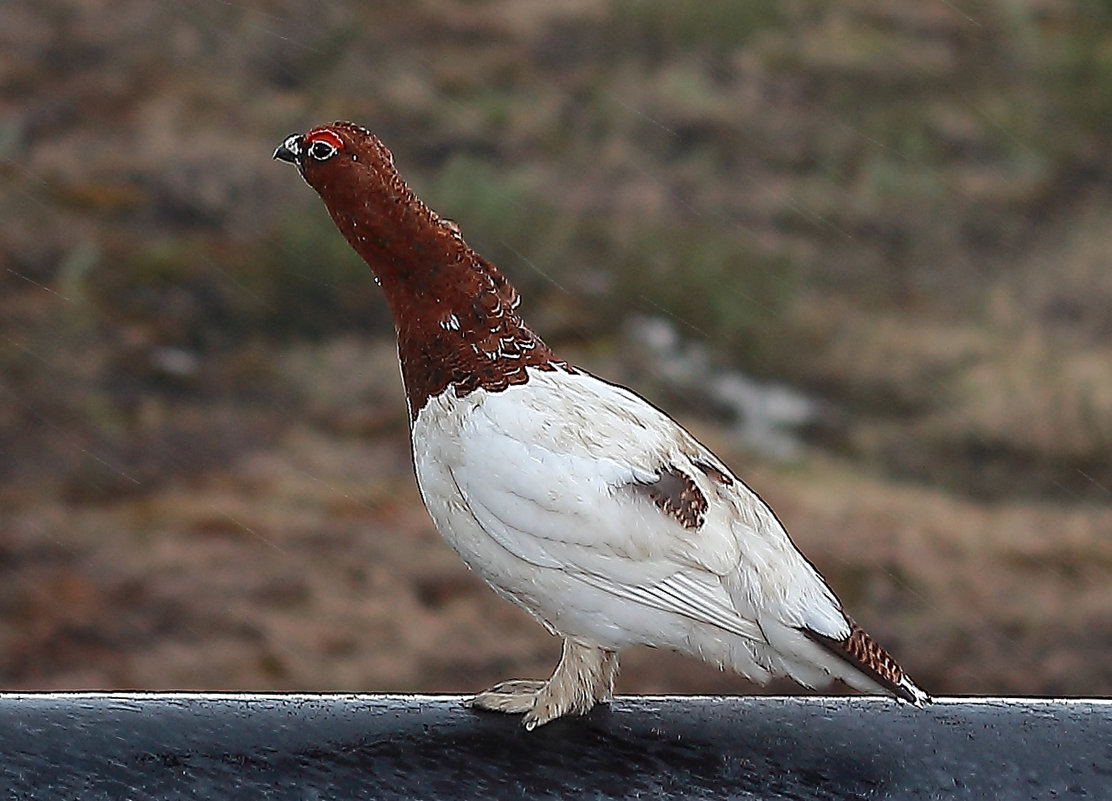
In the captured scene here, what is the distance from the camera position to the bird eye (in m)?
1.33

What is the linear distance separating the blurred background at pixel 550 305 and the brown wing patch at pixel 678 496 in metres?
3.78

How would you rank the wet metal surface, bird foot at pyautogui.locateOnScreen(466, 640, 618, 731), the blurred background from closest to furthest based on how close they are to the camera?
1. the wet metal surface
2. bird foot at pyautogui.locateOnScreen(466, 640, 618, 731)
3. the blurred background

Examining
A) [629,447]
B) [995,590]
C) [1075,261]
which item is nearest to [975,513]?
[995,590]

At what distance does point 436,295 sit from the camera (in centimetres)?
135

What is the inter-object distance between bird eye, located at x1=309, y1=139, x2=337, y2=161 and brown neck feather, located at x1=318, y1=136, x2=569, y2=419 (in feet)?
0.09

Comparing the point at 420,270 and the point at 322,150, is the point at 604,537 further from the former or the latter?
the point at 322,150

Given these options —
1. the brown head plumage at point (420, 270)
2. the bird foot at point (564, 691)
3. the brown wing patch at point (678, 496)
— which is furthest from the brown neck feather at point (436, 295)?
the bird foot at point (564, 691)

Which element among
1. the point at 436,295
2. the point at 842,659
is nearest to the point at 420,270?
the point at 436,295

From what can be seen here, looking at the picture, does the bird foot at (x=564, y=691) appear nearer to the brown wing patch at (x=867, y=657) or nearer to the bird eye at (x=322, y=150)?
the brown wing patch at (x=867, y=657)

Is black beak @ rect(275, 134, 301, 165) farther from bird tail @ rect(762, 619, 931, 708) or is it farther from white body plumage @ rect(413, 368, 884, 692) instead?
bird tail @ rect(762, 619, 931, 708)

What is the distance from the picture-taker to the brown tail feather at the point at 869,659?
1.29 m

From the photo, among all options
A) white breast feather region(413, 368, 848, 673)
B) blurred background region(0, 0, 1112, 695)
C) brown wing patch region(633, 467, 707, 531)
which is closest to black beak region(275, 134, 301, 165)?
white breast feather region(413, 368, 848, 673)

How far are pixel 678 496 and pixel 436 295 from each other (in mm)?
290

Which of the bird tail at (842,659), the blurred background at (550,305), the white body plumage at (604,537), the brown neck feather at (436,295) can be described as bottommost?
the bird tail at (842,659)
